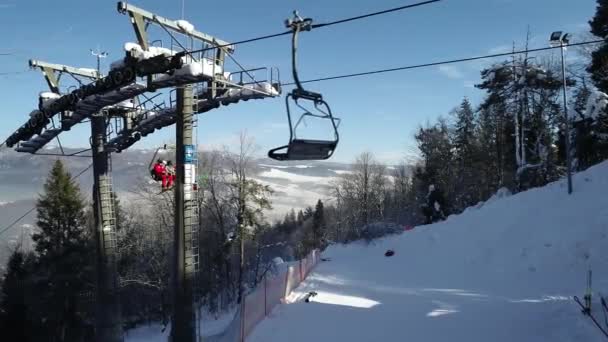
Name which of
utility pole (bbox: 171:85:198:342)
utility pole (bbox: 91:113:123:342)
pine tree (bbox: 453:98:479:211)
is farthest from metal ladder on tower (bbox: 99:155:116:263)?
pine tree (bbox: 453:98:479:211)

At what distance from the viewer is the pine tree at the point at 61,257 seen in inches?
1157

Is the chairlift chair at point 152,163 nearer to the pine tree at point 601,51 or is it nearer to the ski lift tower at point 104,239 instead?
the ski lift tower at point 104,239

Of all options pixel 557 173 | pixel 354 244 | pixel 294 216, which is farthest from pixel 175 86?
pixel 294 216

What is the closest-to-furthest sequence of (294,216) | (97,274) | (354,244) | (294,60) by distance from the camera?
1. (294,60)
2. (97,274)
3. (354,244)
4. (294,216)

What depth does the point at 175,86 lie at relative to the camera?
9750 mm

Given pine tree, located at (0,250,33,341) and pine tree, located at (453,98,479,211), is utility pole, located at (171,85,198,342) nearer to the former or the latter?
pine tree, located at (0,250,33,341)

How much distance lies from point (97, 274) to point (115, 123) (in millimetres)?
4640

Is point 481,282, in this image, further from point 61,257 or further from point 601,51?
point 61,257

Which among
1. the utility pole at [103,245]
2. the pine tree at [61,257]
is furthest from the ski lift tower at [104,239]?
the pine tree at [61,257]

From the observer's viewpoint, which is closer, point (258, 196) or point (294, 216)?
point (258, 196)

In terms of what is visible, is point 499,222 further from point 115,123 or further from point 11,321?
point 11,321

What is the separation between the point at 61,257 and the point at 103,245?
19996 millimetres

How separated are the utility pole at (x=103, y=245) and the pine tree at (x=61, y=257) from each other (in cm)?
1910

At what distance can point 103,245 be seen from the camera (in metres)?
13.2
